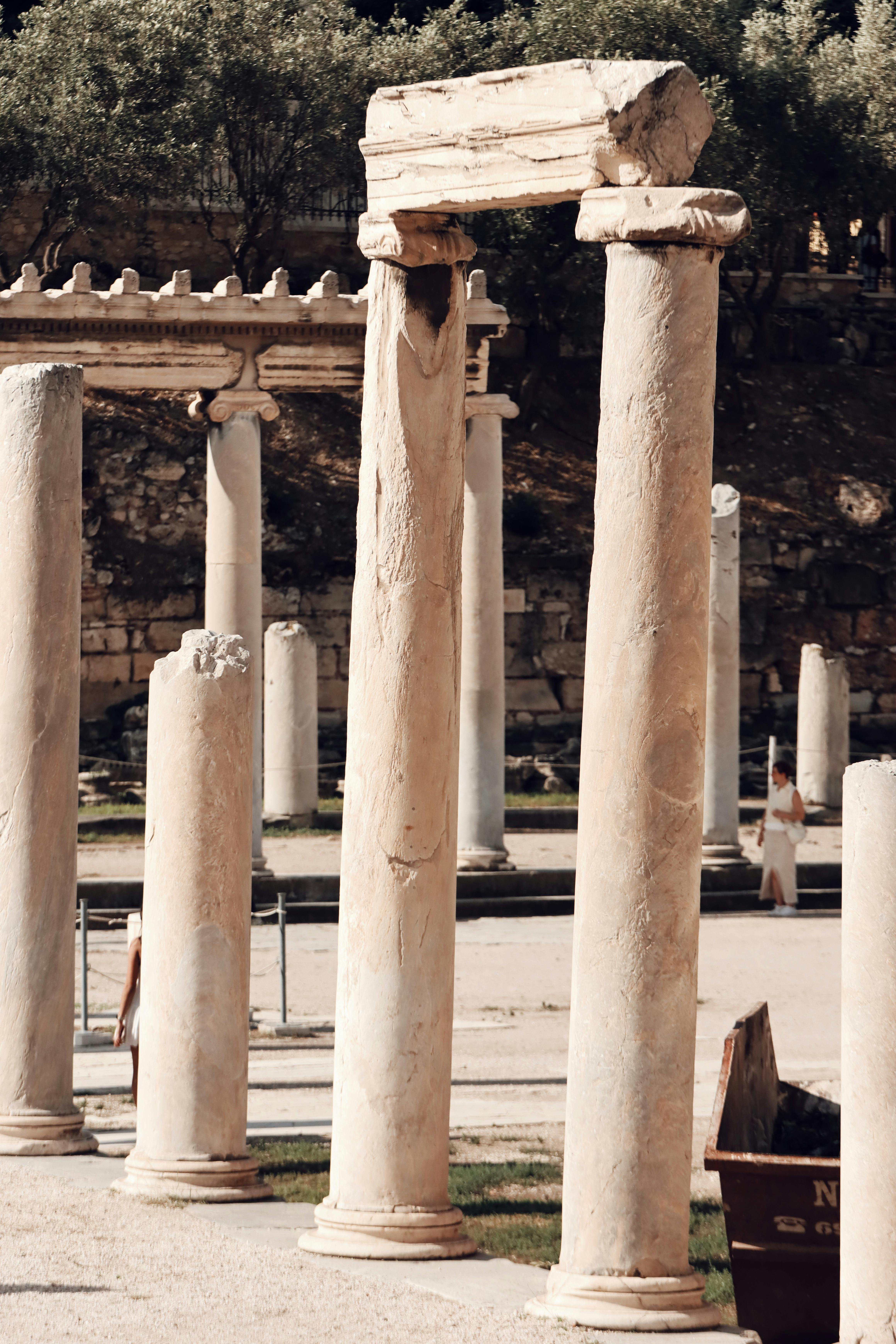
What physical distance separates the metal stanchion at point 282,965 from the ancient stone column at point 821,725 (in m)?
13.8

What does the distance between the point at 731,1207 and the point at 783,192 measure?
33.3m

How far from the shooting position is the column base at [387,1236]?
8.82 metres

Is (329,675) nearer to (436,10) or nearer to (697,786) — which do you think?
(436,10)

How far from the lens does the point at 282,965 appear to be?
15938 millimetres

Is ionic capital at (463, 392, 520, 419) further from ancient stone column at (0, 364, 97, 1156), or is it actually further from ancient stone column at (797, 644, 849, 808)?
ancient stone column at (0, 364, 97, 1156)

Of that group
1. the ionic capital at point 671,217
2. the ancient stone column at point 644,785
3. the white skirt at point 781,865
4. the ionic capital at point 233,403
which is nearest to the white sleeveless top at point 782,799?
the white skirt at point 781,865

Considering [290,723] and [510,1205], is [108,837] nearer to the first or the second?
[290,723]

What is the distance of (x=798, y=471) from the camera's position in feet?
126

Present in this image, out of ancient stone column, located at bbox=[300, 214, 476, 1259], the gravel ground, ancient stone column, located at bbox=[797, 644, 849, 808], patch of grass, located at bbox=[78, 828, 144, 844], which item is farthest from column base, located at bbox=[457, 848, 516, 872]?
ancient stone column, located at bbox=[300, 214, 476, 1259]

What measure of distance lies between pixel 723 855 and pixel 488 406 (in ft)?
18.0

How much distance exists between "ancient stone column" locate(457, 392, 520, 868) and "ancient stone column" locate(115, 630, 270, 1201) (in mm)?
10268

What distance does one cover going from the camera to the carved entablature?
19406 mm

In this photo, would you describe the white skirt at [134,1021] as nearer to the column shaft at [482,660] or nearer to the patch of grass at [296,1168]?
the patch of grass at [296,1168]

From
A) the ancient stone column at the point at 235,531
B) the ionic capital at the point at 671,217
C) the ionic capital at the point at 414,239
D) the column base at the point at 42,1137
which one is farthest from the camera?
the ancient stone column at the point at 235,531
